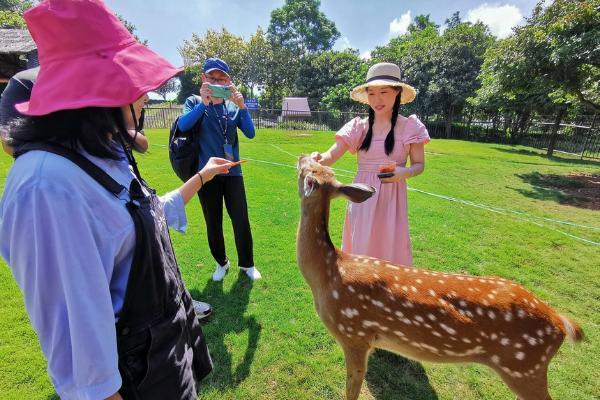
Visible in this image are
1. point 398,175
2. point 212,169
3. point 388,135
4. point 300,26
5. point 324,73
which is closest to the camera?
point 212,169

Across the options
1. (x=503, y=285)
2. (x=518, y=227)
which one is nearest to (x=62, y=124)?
(x=503, y=285)

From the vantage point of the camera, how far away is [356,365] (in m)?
2.59

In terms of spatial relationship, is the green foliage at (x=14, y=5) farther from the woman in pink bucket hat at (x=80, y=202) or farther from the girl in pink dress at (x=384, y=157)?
the woman in pink bucket hat at (x=80, y=202)

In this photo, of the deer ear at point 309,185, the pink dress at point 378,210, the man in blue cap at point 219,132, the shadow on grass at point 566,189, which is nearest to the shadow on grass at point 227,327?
the man in blue cap at point 219,132

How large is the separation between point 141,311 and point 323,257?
1539 millimetres

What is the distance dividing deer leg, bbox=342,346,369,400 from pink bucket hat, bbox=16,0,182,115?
89.9 inches

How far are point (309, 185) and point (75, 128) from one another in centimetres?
169

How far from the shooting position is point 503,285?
2.35 m

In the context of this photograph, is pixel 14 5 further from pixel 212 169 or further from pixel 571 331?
pixel 571 331

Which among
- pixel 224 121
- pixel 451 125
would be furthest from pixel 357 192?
pixel 451 125

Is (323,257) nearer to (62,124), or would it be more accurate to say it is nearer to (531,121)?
(62,124)

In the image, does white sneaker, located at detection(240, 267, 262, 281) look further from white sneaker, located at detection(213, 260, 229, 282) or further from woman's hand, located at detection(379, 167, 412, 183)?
woman's hand, located at detection(379, 167, 412, 183)

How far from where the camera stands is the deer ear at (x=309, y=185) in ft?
8.45

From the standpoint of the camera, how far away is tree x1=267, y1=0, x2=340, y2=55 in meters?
58.6
